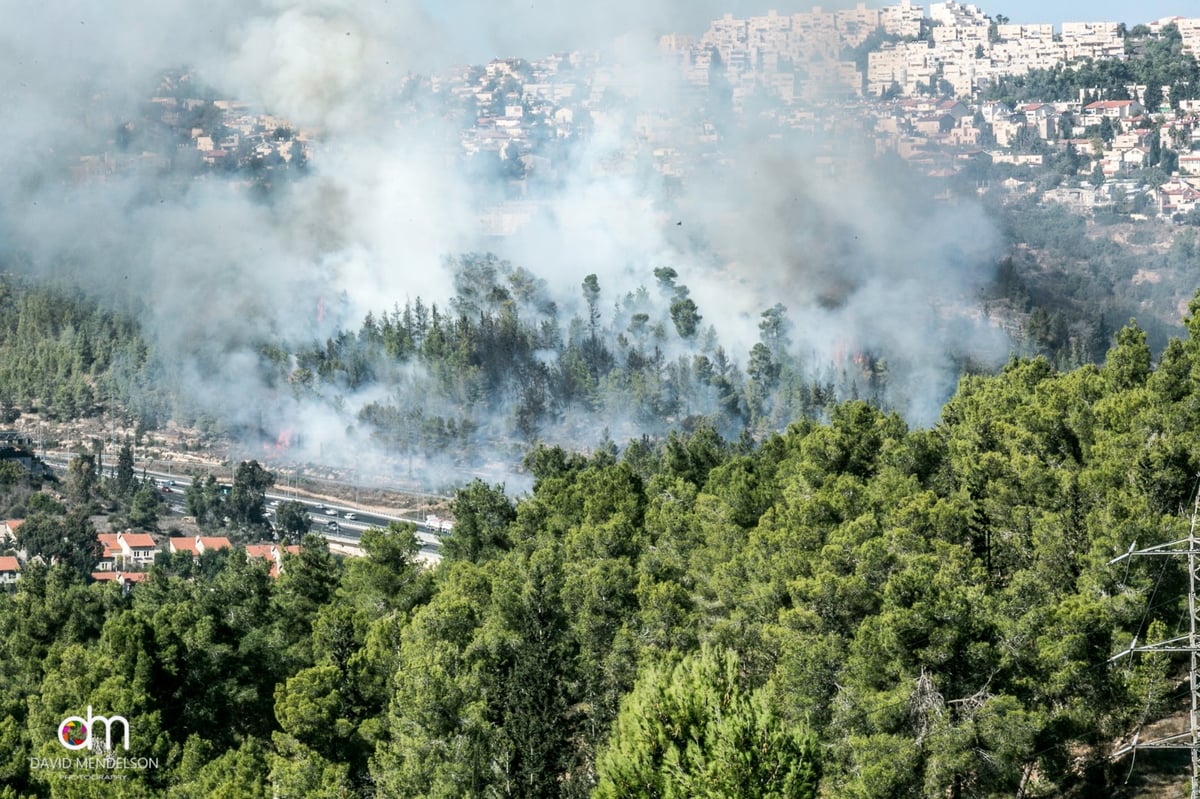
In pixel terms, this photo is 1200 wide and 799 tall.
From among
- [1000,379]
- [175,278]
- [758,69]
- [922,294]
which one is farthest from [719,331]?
[758,69]

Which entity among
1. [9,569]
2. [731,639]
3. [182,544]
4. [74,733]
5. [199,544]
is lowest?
[182,544]

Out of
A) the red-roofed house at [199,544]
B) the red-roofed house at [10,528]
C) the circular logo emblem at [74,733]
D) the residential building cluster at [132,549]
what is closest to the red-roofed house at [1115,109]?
the red-roofed house at [199,544]

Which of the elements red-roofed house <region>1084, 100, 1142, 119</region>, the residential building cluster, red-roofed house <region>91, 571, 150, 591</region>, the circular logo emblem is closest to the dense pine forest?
the circular logo emblem

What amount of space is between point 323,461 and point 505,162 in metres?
57.3

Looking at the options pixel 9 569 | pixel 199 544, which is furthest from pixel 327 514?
pixel 9 569

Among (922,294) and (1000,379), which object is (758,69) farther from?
(1000,379)

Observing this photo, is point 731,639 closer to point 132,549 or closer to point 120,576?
point 120,576

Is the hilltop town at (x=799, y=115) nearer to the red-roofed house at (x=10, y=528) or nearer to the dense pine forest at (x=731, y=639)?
the red-roofed house at (x=10, y=528)

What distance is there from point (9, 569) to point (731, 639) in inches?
1881

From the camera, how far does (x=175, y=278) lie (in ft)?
372

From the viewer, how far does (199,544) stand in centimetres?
7525
